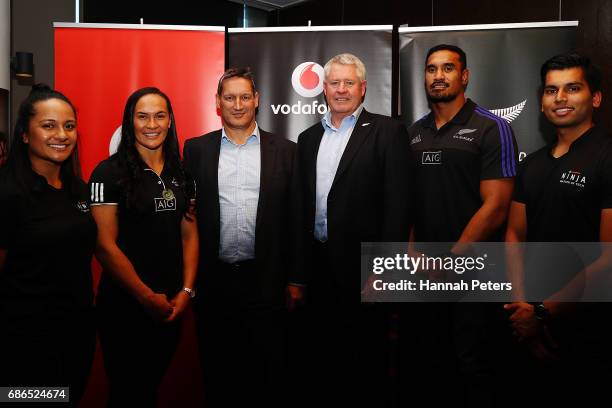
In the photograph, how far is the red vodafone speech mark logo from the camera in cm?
326

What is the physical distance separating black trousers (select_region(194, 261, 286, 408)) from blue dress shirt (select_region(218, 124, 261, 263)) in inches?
2.8

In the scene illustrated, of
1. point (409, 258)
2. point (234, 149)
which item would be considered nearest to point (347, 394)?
point (409, 258)

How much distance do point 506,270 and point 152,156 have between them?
1826 millimetres

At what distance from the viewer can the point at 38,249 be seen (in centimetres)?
178

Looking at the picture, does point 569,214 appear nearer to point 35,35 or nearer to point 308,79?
point 308,79

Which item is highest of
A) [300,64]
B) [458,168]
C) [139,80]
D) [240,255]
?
[300,64]

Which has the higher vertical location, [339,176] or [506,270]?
[339,176]

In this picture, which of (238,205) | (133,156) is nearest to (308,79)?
(238,205)

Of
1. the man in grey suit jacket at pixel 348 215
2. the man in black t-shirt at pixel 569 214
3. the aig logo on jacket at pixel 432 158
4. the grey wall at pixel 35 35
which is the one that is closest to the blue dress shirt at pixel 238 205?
the man in grey suit jacket at pixel 348 215

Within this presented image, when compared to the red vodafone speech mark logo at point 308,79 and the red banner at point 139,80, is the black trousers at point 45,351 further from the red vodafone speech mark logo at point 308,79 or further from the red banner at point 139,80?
the red vodafone speech mark logo at point 308,79

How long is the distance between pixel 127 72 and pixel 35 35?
78.9 inches

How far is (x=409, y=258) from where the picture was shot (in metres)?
2.60

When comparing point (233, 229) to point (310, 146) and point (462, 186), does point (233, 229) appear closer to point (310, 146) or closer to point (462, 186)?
point (310, 146)

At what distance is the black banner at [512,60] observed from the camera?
3.04 meters
